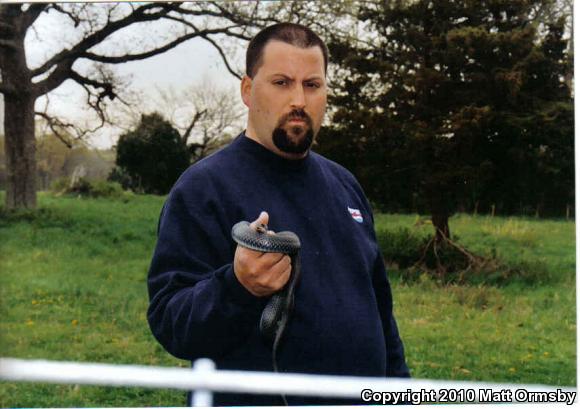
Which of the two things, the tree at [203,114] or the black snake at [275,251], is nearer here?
the black snake at [275,251]

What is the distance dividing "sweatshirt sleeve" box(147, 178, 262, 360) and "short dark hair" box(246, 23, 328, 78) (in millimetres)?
387

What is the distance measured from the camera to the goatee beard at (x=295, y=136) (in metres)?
1.35

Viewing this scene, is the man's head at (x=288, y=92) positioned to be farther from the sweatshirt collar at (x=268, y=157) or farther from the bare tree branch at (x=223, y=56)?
the bare tree branch at (x=223, y=56)

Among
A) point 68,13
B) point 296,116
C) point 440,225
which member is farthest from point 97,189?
point 440,225

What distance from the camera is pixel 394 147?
6.73ft

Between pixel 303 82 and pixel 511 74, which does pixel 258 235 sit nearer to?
pixel 303 82

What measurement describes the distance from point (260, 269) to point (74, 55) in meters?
1.16

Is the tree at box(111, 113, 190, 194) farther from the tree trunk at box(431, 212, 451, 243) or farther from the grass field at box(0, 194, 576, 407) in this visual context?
the tree trunk at box(431, 212, 451, 243)

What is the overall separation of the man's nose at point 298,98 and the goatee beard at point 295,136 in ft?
0.04

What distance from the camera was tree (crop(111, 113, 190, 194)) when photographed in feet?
6.02

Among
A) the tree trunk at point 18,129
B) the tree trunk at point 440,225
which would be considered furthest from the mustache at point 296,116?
the tree trunk at point 18,129

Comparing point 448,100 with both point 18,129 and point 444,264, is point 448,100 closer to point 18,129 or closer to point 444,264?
point 444,264

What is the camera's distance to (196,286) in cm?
111

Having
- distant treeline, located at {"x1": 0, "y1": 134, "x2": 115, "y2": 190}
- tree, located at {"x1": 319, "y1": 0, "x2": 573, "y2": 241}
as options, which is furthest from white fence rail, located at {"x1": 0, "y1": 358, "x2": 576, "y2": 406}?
tree, located at {"x1": 319, "y1": 0, "x2": 573, "y2": 241}
